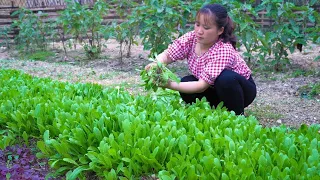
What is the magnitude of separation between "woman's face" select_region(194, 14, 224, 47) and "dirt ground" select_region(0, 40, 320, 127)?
733 mm

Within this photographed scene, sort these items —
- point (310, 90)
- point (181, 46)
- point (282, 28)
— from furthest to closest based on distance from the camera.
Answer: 1. point (282, 28)
2. point (310, 90)
3. point (181, 46)

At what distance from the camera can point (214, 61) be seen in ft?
12.4

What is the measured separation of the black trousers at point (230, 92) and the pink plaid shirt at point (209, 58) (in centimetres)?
7

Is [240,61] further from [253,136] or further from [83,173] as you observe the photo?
[83,173]

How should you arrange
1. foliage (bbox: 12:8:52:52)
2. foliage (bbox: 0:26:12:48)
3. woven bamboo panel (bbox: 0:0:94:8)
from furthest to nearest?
woven bamboo panel (bbox: 0:0:94:8), foliage (bbox: 0:26:12:48), foliage (bbox: 12:8:52:52)

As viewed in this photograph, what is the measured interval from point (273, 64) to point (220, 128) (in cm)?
451

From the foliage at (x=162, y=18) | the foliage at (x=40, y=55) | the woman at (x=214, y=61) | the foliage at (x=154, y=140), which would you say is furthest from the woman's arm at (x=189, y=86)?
the foliage at (x=40, y=55)

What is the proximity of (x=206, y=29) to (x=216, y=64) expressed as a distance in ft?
0.96

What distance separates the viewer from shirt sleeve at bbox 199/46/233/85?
3744mm

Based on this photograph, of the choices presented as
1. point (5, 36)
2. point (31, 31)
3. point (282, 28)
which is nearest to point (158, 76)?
point (282, 28)

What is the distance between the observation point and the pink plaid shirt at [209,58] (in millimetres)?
3762

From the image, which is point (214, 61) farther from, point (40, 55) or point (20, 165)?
point (40, 55)

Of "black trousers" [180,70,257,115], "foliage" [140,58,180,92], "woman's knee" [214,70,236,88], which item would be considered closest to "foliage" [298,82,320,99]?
"black trousers" [180,70,257,115]

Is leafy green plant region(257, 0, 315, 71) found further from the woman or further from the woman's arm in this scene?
the woman's arm
